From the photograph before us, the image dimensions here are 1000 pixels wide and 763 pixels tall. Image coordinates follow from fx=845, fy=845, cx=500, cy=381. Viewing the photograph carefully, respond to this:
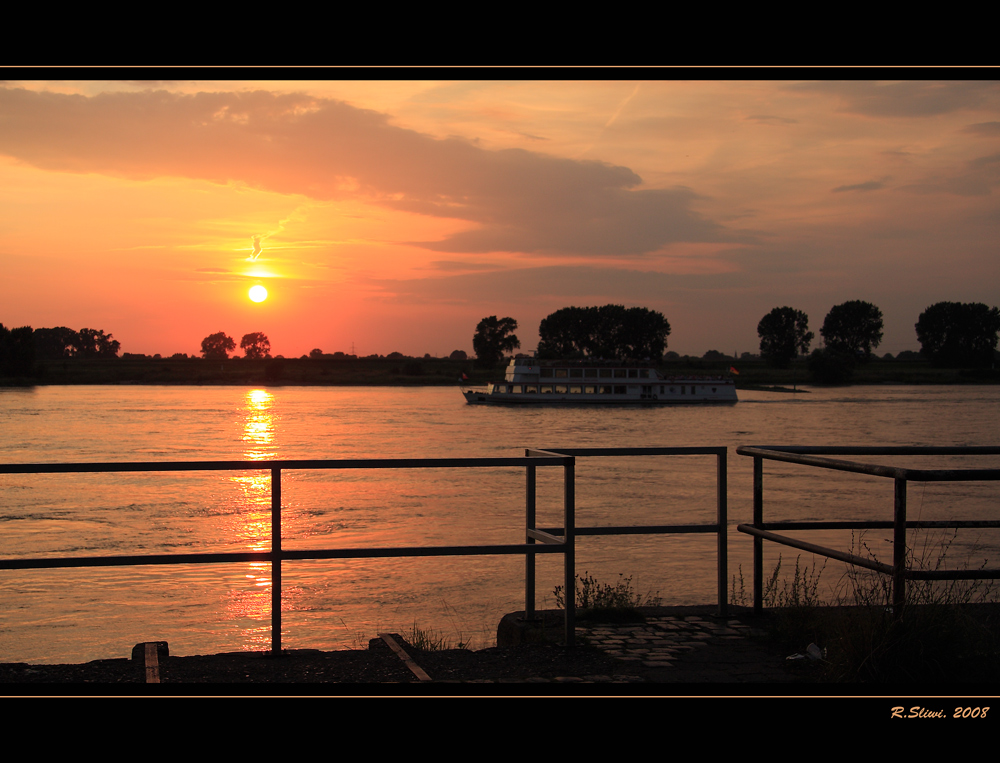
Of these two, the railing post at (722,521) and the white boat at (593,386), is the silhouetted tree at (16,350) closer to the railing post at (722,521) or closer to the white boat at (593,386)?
the white boat at (593,386)

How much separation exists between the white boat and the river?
19446 millimetres

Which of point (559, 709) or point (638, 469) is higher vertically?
point (559, 709)

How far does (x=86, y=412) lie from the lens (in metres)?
72.4

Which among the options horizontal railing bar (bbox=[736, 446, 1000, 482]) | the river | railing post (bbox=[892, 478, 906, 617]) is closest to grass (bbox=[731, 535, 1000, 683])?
railing post (bbox=[892, 478, 906, 617])

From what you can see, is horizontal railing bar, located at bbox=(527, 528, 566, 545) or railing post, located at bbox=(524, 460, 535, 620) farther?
railing post, located at bbox=(524, 460, 535, 620)

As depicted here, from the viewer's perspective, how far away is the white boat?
3317 inches

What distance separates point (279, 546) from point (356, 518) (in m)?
18.9

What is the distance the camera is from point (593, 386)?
8819 cm

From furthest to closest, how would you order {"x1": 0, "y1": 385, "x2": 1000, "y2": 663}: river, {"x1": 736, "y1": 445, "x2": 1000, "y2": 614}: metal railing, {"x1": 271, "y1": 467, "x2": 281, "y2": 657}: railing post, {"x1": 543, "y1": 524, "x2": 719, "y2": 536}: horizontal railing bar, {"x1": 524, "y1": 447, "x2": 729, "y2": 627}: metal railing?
{"x1": 0, "y1": 385, "x2": 1000, "y2": 663}: river < {"x1": 543, "y1": 524, "x2": 719, "y2": 536}: horizontal railing bar < {"x1": 524, "y1": 447, "x2": 729, "y2": 627}: metal railing < {"x1": 271, "y1": 467, "x2": 281, "y2": 657}: railing post < {"x1": 736, "y1": 445, "x2": 1000, "y2": 614}: metal railing

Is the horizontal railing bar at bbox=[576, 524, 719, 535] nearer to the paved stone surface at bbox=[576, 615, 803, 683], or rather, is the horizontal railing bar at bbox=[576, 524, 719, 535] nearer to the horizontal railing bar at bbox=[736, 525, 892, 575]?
the horizontal railing bar at bbox=[736, 525, 892, 575]

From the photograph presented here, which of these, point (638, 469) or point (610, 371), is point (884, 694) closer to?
point (638, 469)

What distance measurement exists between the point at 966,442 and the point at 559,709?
57.8 meters


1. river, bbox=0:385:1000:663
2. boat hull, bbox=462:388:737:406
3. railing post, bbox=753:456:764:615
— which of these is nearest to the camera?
railing post, bbox=753:456:764:615
